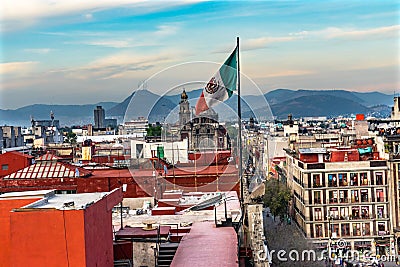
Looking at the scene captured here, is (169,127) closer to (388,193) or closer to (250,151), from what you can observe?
(250,151)

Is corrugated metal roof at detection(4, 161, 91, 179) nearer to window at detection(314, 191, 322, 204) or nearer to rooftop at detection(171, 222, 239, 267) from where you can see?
rooftop at detection(171, 222, 239, 267)

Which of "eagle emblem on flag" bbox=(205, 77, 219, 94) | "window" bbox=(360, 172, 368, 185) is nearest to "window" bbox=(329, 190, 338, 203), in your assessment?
"window" bbox=(360, 172, 368, 185)

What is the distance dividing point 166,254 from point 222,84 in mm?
4031

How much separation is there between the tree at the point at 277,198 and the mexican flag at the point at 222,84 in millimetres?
17557

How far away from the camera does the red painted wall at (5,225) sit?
255 inches

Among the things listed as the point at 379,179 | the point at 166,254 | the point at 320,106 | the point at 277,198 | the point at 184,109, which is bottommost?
the point at 277,198

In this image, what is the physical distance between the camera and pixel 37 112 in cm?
17350

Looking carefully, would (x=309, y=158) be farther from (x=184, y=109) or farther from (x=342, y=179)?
(x=184, y=109)

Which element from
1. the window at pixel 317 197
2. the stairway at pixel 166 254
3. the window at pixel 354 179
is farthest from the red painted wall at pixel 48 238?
the window at pixel 354 179

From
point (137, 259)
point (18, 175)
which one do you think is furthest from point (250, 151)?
point (137, 259)

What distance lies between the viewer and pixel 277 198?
29562 millimetres

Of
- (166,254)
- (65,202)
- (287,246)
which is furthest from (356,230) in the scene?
(65,202)

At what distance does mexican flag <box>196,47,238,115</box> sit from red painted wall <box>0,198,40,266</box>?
5.31 meters

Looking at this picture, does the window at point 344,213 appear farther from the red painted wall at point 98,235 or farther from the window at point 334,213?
the red painted wall at point 98,235
